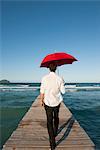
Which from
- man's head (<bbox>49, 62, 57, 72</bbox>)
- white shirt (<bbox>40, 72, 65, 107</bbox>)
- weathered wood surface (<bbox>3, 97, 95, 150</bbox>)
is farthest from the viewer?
weathered wood surface (<bbox>3, 97, 95, 150</bbox>)

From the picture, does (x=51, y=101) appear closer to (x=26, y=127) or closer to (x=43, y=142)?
(x=43, y=142)

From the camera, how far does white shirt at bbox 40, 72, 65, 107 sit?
6.36 meters

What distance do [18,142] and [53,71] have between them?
237cm

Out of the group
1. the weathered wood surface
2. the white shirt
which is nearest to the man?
the white shirt

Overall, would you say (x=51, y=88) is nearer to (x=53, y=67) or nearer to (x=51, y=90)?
(x=51, y=90)

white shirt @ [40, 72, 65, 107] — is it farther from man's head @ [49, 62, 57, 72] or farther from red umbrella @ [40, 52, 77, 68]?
red umbrella @ [40, 52, 77, 68]

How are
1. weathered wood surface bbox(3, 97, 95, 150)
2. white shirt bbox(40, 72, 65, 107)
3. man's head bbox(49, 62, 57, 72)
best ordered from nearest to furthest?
white shirt bbox(40, 72, 65, 107), man's head bbox(49, 62, 57, 72), weathered wood surface bbox(3, 97, 95, 150)

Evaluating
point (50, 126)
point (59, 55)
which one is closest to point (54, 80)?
point (59, 55)

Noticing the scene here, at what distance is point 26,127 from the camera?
381 inches

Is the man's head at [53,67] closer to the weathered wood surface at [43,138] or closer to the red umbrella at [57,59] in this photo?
the red umbrella at [57,59]

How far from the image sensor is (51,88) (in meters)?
6.37

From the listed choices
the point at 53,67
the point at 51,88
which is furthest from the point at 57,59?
the point at 51,88

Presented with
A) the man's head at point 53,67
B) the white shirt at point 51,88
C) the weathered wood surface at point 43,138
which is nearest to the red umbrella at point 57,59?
the man's head at point 53,67

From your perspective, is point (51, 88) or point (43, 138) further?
point (43, 138)
